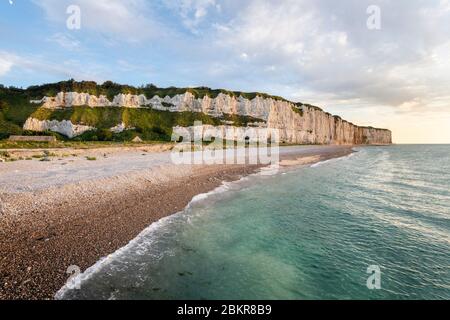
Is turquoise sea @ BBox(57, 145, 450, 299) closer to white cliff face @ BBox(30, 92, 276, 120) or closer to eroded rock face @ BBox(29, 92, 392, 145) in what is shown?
eroded rock face @ BBox(29, 92, 392, 145)

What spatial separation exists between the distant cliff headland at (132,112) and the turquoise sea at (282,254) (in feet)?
193

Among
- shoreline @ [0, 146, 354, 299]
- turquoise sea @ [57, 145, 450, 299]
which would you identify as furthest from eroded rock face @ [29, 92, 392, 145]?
turquoise sea @ [57, 145, 450, 299]

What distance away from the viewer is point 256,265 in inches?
378

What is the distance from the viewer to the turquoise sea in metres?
7.88

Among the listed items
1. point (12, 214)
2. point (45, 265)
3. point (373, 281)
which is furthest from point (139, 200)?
point (373, 281)

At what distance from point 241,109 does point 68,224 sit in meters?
99.5

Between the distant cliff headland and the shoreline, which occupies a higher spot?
the distant cliff headland

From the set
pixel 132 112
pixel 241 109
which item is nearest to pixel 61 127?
pixel 132 112

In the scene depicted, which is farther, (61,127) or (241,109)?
(241,109)

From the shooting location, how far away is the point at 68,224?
34.8 feet

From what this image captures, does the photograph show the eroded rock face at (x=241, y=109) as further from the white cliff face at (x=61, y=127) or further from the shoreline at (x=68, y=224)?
the shoreline at (x=68, y=224)

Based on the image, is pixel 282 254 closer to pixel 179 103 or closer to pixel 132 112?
A: pixel 132 112
